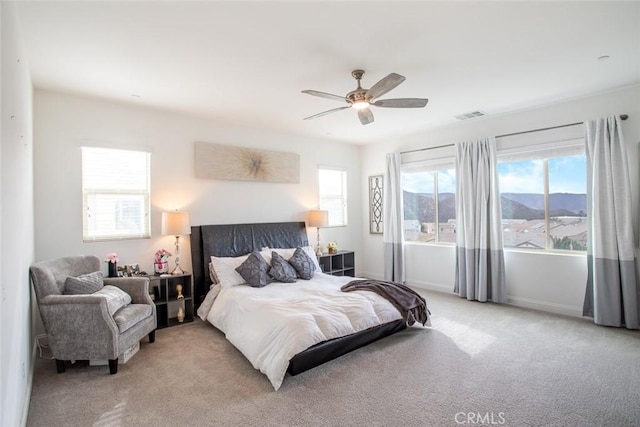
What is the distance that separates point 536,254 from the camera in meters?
4.70

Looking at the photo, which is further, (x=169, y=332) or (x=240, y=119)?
(x=240, y=119)

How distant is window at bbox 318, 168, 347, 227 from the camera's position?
6.54 m

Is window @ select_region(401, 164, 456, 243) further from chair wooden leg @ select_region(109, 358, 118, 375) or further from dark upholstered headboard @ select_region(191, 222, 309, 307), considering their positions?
chair wooden leg @ select_region(109, 358, 118, 375)

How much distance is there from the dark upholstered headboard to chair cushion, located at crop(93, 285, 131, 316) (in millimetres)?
1199

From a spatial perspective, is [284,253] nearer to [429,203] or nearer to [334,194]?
[334,194]

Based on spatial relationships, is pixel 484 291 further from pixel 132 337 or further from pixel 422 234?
pixel 132 337

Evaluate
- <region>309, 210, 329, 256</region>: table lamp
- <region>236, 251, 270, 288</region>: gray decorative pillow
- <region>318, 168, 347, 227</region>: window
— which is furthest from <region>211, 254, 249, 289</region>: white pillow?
<region>318, 168, 347, 227</region>: window

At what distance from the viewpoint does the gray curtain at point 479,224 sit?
195 inches

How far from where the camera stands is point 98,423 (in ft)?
7.49

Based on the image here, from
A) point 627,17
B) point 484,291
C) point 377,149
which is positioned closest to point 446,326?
point 484,291

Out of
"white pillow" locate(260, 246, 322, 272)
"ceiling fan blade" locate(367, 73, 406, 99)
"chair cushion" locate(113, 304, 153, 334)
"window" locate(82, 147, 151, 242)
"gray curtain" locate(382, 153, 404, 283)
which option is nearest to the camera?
"ceiling fan blade" locate(367, 73, 406, 99)

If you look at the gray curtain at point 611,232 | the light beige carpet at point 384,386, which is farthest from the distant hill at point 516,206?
the light beige carpet at point 384,386

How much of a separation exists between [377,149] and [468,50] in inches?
151

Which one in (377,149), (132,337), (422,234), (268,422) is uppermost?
(377,149)
